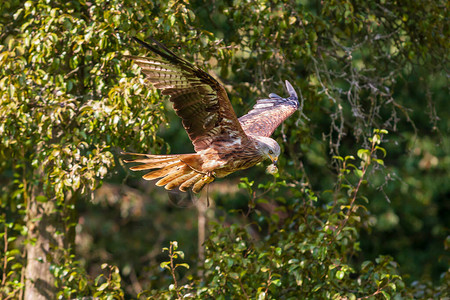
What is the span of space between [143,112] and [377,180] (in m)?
5.54

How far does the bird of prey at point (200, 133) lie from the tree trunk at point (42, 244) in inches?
62.2

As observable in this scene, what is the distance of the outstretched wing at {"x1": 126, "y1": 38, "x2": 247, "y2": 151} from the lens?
13.3ft

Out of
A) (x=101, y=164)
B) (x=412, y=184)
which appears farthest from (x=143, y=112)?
(x=412, y=184)

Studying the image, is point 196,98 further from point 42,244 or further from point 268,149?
point 42,244

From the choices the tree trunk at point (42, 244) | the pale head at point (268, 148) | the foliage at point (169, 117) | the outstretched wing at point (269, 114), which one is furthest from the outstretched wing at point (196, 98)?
the tree trunk at point (42, 244)

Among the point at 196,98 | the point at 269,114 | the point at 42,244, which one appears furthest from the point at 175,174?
the point at 42,244

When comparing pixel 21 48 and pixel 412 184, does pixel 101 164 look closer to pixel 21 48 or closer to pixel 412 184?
pixel 21 48

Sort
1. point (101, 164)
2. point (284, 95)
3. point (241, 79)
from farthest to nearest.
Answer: point (241, 79) → point (284, 95) → point (101, 164)

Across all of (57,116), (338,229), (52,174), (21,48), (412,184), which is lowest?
(412,184)

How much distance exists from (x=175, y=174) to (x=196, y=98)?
2.19 ft

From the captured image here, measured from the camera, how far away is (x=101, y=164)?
15.0 feet

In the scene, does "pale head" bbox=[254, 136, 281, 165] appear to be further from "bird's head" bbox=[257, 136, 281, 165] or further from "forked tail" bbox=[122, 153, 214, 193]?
"forked tail" bbox=[122, 153, 214, 193]

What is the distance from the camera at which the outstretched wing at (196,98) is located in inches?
159

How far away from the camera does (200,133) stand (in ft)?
14.8
